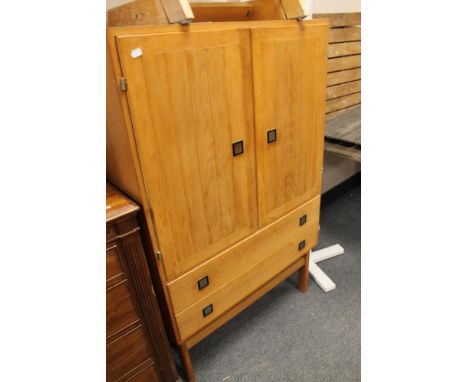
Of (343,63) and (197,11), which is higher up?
(197,11)

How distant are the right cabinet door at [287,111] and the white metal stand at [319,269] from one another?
2.27 feet

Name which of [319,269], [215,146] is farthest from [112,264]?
[319,269]

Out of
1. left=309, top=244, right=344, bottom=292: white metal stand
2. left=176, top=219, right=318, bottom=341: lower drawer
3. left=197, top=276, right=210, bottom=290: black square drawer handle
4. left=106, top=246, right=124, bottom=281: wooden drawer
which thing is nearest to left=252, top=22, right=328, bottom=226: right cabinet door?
left=176, top=219, right=318, bottom=341: lower drawer

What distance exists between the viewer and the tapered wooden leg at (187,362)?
1.24 meters

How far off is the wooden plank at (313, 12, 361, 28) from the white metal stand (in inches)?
56.8

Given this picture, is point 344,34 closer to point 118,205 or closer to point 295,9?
point 295,9

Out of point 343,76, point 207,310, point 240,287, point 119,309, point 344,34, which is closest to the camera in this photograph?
point 119,309

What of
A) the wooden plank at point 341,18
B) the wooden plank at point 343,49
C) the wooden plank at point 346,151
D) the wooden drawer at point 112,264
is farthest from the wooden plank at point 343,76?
the wooden drawer at point 112,264

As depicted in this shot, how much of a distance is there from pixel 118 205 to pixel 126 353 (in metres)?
0.55

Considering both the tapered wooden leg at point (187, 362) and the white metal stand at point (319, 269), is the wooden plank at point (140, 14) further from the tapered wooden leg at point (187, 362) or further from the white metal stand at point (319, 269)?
the white metal stand at point (319, 269)

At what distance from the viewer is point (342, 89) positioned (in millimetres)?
1978

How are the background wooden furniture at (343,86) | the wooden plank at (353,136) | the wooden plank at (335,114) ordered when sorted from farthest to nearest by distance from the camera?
the wooden plank at (335,114) < the background wooden furniture at (343,86) < the wooden plank at (353,136)
